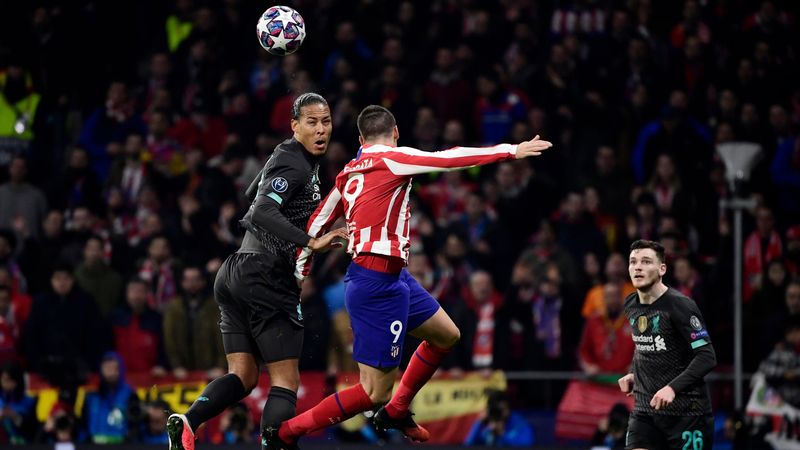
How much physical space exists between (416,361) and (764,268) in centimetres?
670

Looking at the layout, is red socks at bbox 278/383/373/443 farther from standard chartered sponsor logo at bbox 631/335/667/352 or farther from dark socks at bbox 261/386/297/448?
standard chartered sponsor logo at bbox 631/335/667/352

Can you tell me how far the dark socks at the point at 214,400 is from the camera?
838 cm

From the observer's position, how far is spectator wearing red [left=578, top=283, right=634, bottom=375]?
43.2ft

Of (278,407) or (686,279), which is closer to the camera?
(278,407)

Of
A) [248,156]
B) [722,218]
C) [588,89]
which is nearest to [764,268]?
[722,218]

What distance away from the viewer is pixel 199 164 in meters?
15.9

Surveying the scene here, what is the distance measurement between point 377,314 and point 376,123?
1245 mm

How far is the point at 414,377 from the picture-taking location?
29.7 feet

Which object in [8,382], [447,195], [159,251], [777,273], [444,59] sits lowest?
[8,382]

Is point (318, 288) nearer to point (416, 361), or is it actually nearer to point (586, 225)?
point (586, 225)

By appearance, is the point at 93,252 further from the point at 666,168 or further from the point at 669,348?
the point at 669,348

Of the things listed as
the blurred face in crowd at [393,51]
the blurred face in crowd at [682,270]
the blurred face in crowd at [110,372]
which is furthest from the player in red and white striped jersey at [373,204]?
the blurred face in crowd at [393,51]

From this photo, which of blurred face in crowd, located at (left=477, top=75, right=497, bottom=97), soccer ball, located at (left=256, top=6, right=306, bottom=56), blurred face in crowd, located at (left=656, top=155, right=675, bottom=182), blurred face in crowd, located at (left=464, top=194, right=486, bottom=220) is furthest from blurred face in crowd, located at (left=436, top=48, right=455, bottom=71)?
soccer ball, located at (left=256, top=6, right=306, bottom=56)

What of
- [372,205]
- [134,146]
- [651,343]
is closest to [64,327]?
[134,146]
